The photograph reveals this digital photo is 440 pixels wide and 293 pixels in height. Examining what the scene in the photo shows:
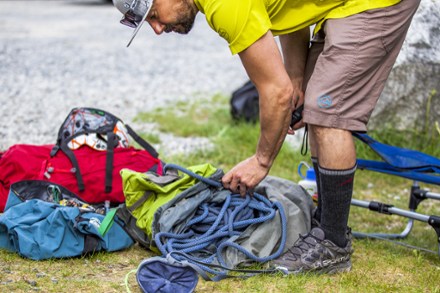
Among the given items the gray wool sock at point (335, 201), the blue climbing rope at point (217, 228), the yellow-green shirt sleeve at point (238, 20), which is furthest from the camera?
Answer: the blue climbing rope at point (217, 228)

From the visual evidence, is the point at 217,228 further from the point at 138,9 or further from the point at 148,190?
the point at 138,9

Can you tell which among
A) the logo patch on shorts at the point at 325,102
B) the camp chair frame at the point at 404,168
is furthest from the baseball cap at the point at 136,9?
the camp chair frame at the point at 404,168

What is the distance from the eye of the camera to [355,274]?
390cm

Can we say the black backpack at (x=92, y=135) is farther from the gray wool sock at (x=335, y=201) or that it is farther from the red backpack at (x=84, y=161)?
the gray wool sock at (x=335, y=201)

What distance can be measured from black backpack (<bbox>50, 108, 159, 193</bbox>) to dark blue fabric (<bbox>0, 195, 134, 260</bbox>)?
660mm

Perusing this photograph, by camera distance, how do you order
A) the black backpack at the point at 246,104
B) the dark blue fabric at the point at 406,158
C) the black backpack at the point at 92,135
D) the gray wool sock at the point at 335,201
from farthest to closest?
the black backpack at the point at 246,104 → the black backpack at the point at 92,135 → the dark blue fabric at the point at 406,158 → the gray wool sock at the point at 335,201

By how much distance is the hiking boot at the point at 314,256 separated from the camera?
3.81 m

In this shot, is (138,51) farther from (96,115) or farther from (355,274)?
(355,274)

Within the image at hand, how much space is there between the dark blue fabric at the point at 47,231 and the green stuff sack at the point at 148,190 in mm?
221

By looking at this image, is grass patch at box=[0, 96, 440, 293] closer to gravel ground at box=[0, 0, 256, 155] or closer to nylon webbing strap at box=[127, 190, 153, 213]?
nylon webbing strap at box=[127, 190, 153, 213]

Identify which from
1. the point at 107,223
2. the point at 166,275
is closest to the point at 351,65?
the point at 166,275

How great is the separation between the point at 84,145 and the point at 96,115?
0.35 m

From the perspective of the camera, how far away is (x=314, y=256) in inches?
150

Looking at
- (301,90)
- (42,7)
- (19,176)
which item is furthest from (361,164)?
(42,7)
